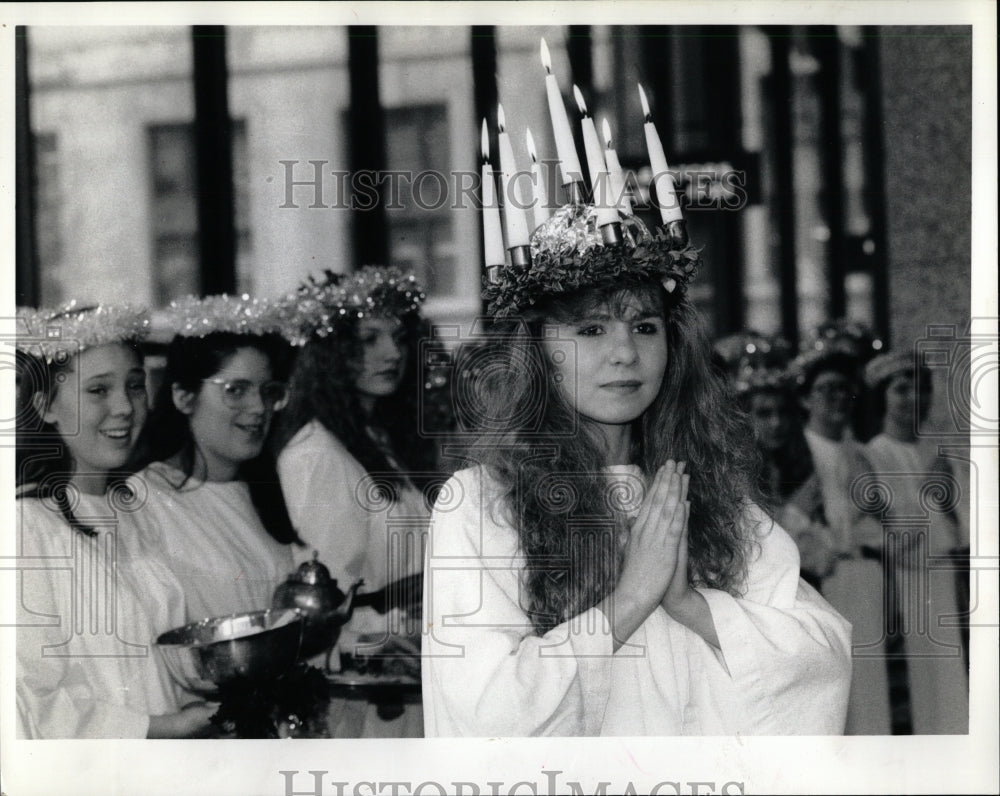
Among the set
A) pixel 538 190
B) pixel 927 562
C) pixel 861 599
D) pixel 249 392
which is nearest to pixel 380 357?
pixel 249 392

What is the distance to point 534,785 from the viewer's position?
381 centimetres

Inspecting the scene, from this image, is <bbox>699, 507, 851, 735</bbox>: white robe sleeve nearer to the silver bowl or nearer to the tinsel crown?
the tinsel crown

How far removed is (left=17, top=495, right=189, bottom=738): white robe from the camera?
12.5 ft

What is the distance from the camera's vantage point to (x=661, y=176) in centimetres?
383

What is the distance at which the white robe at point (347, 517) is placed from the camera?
385 cm

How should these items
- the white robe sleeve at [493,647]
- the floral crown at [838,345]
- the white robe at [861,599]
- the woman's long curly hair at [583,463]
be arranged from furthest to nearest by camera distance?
the floral crown at [838,345]
the white robe at [861,599]
the woman's long curly hair at [583,463]
the white robe sleeve at [493,647]

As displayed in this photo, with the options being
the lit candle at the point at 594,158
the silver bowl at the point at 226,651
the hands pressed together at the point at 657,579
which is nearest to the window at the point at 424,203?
the lit candle at the point at 594,158

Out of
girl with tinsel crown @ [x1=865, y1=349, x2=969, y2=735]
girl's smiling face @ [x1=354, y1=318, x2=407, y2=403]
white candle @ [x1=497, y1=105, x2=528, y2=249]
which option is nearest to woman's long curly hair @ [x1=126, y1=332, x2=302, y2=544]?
girl's smiling face @ [x1=354, y1=318, x2=407, y2=403]

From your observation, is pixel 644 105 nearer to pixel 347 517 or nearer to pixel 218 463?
pixel 347 517

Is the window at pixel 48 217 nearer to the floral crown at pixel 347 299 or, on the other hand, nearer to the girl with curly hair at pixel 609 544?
the floral crown at pixel 347 299

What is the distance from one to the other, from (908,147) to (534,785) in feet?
7.15

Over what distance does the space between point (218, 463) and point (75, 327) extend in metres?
0.56

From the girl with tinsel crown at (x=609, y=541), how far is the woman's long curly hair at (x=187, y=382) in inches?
23.5

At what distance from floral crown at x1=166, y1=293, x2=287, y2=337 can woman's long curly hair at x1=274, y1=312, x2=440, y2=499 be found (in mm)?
132
